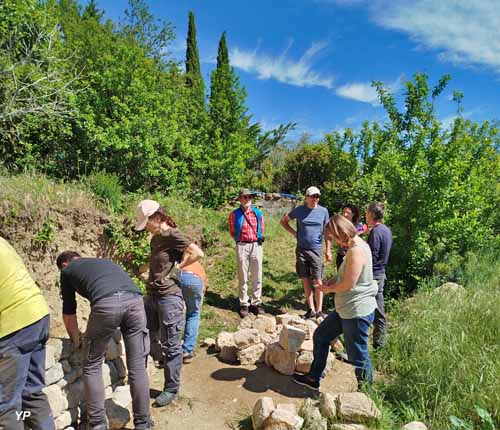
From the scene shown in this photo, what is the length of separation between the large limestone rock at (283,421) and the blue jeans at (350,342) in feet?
2.31

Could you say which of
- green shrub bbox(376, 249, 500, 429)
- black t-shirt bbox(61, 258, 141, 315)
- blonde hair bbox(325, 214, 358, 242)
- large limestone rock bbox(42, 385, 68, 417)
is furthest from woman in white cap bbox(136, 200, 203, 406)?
→ green shrub bbox(376, 249, 500, 429)

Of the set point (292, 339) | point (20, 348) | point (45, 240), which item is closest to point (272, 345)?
point (292, 339)

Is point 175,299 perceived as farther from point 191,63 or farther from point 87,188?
point 191,63

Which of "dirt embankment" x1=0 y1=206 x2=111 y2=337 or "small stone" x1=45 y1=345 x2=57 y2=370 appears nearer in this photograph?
"small stone" x1=45 y1=345 x2=57 y2=370

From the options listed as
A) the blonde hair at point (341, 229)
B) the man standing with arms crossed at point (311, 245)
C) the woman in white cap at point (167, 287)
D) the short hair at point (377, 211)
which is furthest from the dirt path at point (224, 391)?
the short hair at point (377, 211)

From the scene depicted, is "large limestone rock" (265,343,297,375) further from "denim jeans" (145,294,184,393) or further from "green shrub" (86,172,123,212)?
"green shrub" (86,172,123,212)

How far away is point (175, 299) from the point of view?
3412mm

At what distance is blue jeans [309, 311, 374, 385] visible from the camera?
127 inches

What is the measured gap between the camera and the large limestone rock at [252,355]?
4238 millimetres

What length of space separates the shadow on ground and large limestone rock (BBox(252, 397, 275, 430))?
2.12 feet

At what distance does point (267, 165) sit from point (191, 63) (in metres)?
7.07

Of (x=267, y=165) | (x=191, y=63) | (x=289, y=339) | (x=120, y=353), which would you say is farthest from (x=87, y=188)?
(x=191, y=63)

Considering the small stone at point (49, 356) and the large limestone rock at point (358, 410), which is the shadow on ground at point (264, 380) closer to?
the large limestone rock at point (358, 410)

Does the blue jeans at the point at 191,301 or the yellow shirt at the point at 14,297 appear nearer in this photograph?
the yellow shirt at the point at 14,297
